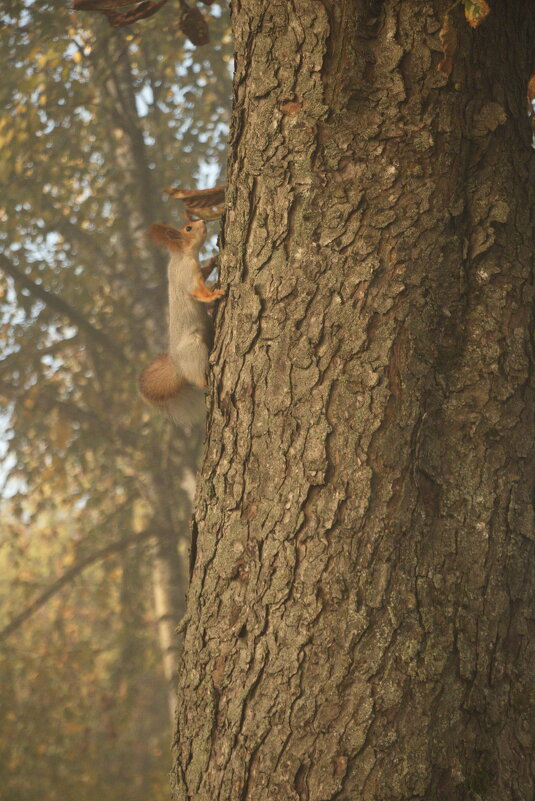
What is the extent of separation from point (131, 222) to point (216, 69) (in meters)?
1.12

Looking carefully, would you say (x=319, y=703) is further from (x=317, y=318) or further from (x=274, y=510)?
(x=317, y=318)

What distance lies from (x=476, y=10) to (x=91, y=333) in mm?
3970

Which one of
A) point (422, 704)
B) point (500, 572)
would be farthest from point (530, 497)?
point (422, 704)

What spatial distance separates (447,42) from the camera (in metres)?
1.38

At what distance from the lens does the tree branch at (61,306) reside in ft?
15.6

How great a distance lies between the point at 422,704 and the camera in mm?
1243

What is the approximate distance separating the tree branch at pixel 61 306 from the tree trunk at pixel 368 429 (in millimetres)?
3535

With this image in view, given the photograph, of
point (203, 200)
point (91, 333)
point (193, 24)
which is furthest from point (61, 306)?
point (203, 200)

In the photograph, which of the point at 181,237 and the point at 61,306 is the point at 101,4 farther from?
the point at 61,306

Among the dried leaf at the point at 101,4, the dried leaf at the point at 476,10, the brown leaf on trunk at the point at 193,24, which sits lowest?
the dried leaf at the point at 476,10

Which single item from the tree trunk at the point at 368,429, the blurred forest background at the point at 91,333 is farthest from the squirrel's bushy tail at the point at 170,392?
the blurred forest background at the point at 91,333

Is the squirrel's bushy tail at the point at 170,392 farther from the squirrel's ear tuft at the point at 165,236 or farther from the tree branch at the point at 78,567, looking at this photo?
the tree branch at the point at 78,567

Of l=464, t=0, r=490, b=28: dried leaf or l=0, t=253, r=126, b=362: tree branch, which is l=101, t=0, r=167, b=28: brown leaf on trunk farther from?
l=0, t=253, r=126, b=362: tree branch

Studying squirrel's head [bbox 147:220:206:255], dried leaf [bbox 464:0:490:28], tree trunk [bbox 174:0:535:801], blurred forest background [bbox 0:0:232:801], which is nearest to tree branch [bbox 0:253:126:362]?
blurred forest background [bbox 0:0:232:801]
